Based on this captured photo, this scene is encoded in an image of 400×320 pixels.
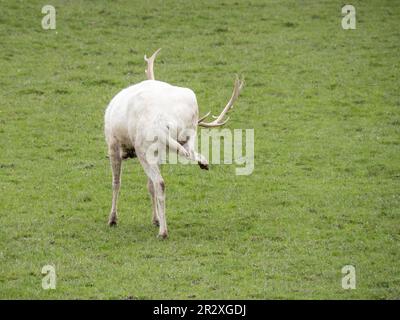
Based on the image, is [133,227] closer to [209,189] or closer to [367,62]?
[209,189]

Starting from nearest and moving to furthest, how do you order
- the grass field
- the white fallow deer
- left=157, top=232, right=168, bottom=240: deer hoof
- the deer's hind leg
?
1. the grass field
2. the white fallow deer
3. left=157, top=232, right=168, bottom=240: deer hoof
4. the deer's hind leg

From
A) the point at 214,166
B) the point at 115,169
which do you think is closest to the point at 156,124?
the point at 115,169

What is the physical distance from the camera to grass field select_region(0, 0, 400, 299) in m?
12.3

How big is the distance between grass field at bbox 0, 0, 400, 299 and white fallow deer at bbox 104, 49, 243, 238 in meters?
1.24

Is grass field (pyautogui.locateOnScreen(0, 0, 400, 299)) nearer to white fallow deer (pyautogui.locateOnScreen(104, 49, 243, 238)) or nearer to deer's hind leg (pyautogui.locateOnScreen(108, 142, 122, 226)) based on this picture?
deer's hind leg (pyautogui.locateOnScreen(108, 142, 122, 226))

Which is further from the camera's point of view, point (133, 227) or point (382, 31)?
point (382, 31)

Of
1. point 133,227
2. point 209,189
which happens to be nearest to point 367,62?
point 209,189

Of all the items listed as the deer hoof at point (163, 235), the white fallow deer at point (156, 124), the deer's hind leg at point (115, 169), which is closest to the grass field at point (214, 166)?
the deer hoof at point (163, 235)

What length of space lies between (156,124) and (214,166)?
553 cm

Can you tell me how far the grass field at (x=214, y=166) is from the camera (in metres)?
12.3

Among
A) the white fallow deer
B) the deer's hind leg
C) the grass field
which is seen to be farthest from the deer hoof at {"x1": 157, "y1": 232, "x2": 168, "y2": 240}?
the deer's hind leg

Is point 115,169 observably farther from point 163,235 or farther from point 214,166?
point 214,166

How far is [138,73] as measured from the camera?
81.1 feet
